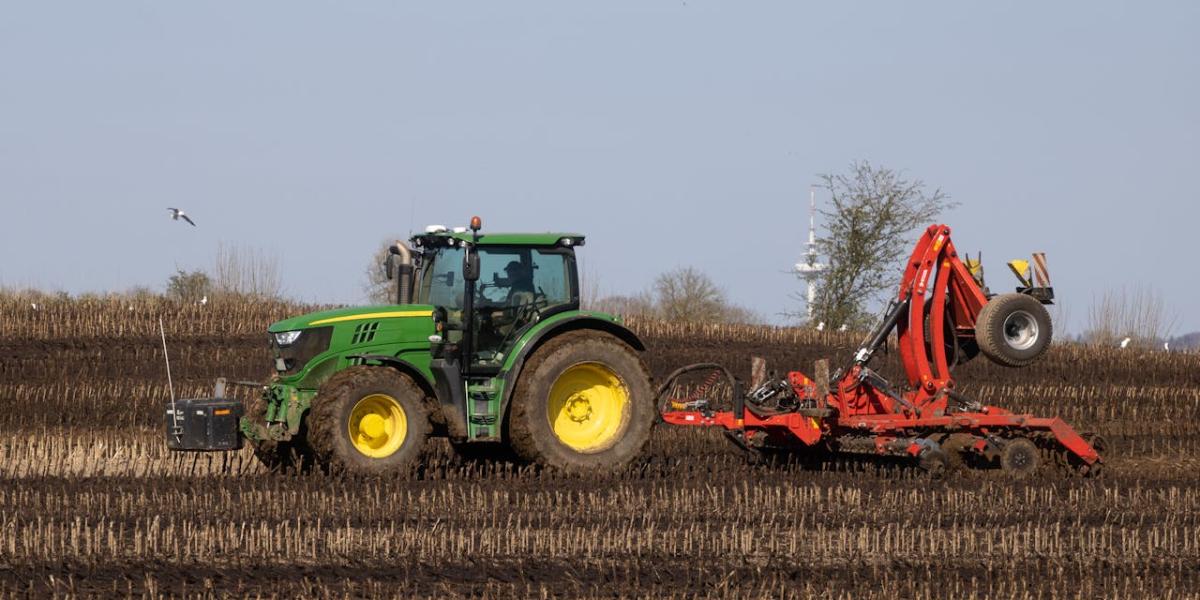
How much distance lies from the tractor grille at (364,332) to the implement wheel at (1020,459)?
568 centimetres

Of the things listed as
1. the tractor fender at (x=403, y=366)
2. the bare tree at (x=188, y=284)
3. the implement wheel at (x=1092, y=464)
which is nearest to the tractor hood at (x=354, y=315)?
the tractor fender at (x=403, y=366)

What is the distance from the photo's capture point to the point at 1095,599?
8461 millimetres

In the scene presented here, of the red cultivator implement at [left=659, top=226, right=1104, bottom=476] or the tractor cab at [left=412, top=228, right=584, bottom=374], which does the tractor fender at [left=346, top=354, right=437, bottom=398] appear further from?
the red cultivator implement at [left=659, top=226, right=1104, bottom=476]

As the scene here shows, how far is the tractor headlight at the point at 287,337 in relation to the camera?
42.8 feet

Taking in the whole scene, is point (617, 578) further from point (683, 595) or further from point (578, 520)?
point (578, 520)

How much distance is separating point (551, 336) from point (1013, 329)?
14.7ft

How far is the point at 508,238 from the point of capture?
13477 mm

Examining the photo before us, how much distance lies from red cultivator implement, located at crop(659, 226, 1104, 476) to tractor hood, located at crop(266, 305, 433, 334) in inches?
92.1

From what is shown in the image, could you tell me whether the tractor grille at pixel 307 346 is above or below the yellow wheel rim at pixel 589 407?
above

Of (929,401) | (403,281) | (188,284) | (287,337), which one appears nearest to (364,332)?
(287,337)

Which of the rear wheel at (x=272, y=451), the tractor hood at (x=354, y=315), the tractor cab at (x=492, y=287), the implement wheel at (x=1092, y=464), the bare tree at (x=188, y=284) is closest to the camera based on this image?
the rear wheel at (x=272, y=451)

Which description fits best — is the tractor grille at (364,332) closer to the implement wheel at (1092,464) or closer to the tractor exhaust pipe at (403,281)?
the tractor exhaust pipe at (403,281)

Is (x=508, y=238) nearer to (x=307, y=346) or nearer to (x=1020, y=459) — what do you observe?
(x=307, y=346)

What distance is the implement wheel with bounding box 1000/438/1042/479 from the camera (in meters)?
14.0
